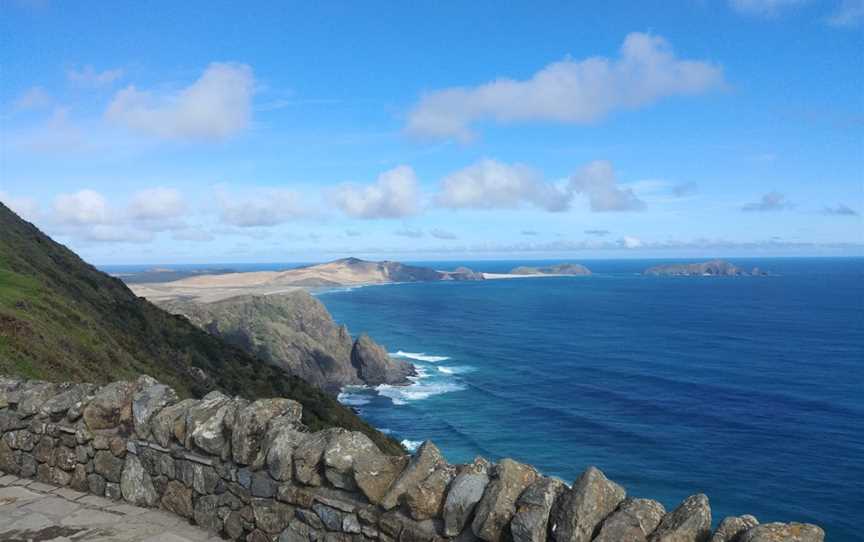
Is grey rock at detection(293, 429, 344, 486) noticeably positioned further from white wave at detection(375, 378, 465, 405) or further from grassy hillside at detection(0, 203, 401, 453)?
white wave at detection(375, 378, 465, 405)

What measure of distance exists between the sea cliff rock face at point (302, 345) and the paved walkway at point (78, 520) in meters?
70.9

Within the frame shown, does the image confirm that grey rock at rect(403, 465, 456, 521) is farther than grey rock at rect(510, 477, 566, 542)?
Yes

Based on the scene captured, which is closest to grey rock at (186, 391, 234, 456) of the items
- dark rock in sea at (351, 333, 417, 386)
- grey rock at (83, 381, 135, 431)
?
grey rock at (83, 381, 135, 431)

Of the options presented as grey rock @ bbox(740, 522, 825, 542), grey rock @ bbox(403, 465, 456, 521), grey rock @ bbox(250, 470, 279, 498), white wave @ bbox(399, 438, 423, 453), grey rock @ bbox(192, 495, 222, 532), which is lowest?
white wave @ bbox(399, 438, 423, 453)

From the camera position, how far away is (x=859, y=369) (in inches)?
2923

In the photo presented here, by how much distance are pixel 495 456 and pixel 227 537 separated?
4311cm

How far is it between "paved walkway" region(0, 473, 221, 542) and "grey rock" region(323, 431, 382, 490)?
1.86 meters

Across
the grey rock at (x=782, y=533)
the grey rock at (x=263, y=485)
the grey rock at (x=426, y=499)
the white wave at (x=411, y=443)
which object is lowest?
the white wave at (x=411, y=443)

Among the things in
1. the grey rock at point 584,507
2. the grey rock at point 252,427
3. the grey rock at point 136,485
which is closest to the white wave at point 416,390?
the grey rock at point 136,485

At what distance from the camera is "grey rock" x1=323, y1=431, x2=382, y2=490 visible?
622 centimetres

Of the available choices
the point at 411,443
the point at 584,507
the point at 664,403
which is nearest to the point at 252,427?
the point at 584,507

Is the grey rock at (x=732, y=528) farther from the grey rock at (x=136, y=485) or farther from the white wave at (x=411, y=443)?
the white wave at (x=411, y=443)

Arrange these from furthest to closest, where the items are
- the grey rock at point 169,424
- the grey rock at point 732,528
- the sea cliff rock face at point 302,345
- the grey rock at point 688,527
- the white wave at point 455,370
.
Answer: the sea cliff rock face at point 302,345 < the white wave at point 455,370 < the grey rock at point 169,424 < the grey rock at point 688,527 < the grey rock at point 732,528

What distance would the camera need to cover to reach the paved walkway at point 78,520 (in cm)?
689
